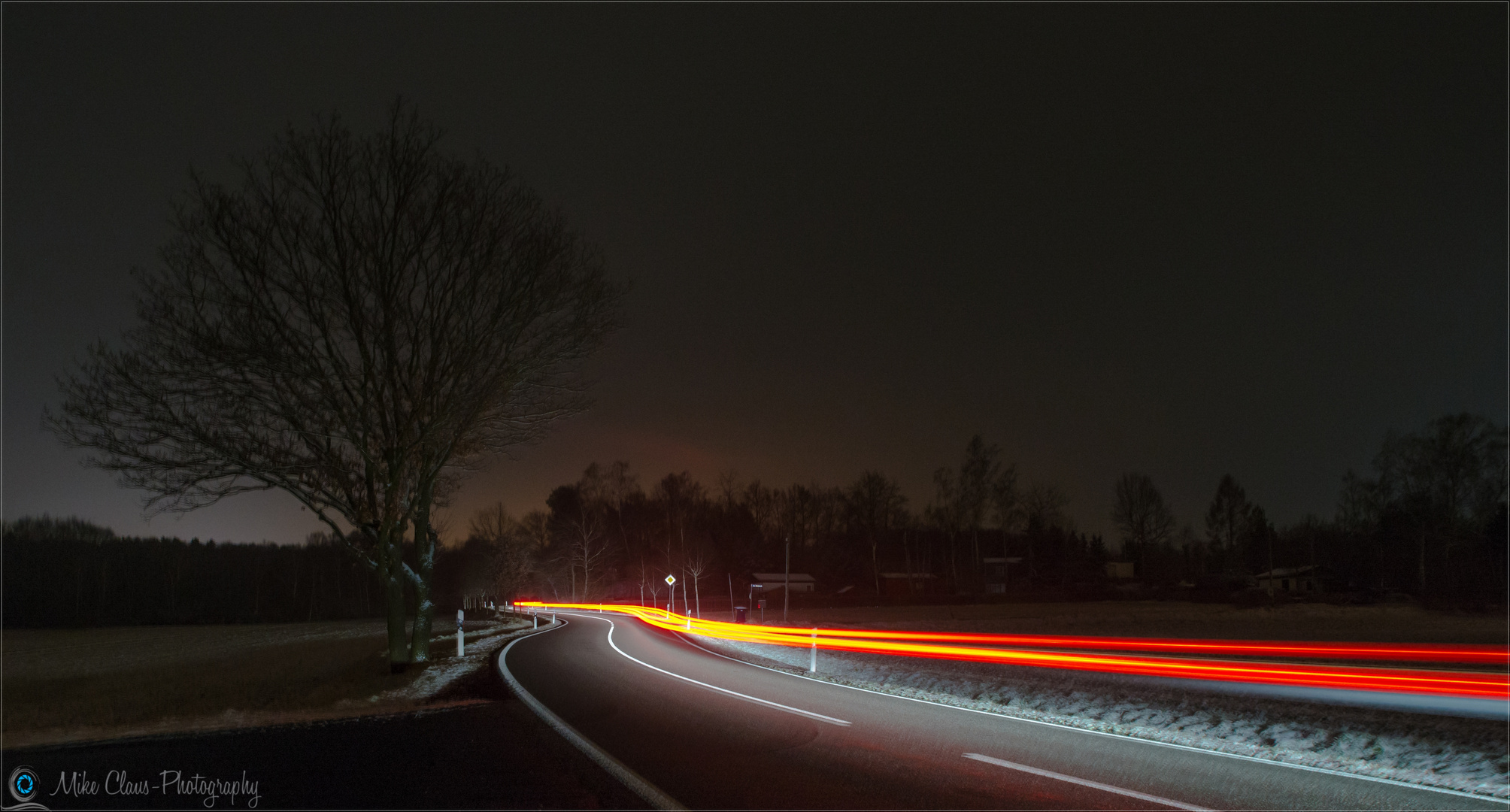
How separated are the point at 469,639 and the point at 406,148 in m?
22.4

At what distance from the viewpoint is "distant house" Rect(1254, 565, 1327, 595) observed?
76688 millimetres

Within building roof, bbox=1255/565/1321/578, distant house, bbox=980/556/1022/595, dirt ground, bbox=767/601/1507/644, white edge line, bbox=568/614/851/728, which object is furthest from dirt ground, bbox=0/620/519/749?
building roof, bbox=1255/565/1321/578

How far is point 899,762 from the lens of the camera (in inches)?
→ 343

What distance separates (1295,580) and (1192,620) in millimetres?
33603

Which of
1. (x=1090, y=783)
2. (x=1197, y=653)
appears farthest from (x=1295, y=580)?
(x=1090, y=783)

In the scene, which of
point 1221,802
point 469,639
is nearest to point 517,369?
point 1221,802

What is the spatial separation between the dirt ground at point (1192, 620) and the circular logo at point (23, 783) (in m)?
41.8

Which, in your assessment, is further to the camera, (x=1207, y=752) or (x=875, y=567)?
(x=875, y=567)

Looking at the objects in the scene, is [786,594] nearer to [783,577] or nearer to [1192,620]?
[1192,620]

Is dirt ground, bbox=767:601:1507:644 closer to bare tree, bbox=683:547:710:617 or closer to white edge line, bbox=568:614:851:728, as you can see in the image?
bare tree, bbox=683:547:710:617

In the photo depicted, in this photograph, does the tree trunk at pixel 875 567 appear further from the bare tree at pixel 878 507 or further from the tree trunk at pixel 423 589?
the tree trunk at pixel 423 589

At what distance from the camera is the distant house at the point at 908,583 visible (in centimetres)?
8862

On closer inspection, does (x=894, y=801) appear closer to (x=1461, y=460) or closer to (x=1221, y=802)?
(x=1221, y=802)

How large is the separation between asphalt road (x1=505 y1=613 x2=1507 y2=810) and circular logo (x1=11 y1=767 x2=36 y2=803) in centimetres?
515
